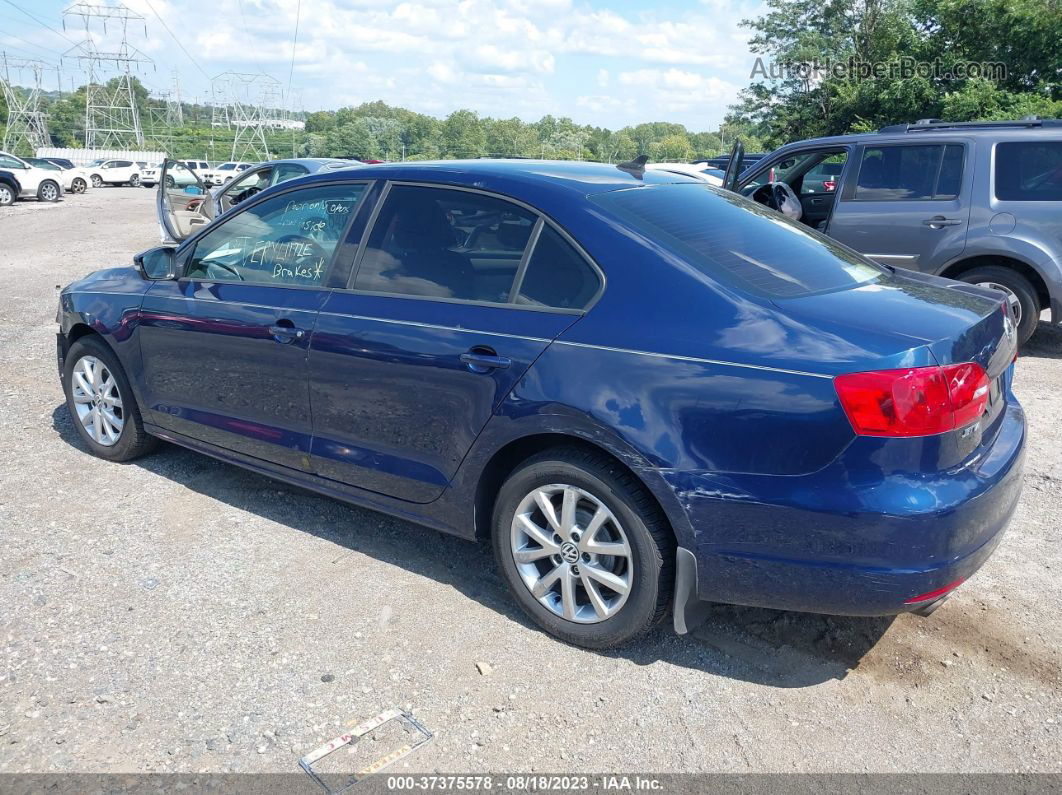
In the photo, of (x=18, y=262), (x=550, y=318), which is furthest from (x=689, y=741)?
(x=18, y=262)

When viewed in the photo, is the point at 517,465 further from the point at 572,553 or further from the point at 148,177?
the point at 148,177

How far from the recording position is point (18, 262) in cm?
1427

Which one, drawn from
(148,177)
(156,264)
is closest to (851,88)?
(156,264)

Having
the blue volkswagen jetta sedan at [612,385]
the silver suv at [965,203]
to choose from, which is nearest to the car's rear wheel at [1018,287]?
the silver suv at [965,203]

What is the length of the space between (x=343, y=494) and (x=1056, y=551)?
3.25 m

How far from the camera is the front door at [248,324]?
13.5 feet

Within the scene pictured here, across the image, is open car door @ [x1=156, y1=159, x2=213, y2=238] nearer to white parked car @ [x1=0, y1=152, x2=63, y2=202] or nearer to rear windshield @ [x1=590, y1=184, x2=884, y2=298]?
rear windshield @ [x1=590, y1=184, x2=884, y2=298]

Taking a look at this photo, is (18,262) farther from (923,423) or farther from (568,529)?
(923,423)

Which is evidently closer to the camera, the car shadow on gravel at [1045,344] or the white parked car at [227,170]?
the car shadow on gravel at [1045,344]

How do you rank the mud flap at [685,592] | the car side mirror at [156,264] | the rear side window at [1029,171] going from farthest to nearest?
the rear side window at [1029,171], the car side mirror at [156,264], the mud flap at [685,592]

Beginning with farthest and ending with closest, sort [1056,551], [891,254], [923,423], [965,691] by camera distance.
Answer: [891,254]
[1056,551]
[965,691]
[923,423]

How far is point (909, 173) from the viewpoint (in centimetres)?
789

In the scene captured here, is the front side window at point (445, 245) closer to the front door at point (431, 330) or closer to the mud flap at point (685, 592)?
the front door at point (431, 330)

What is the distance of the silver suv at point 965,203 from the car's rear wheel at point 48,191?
98.0 ft
